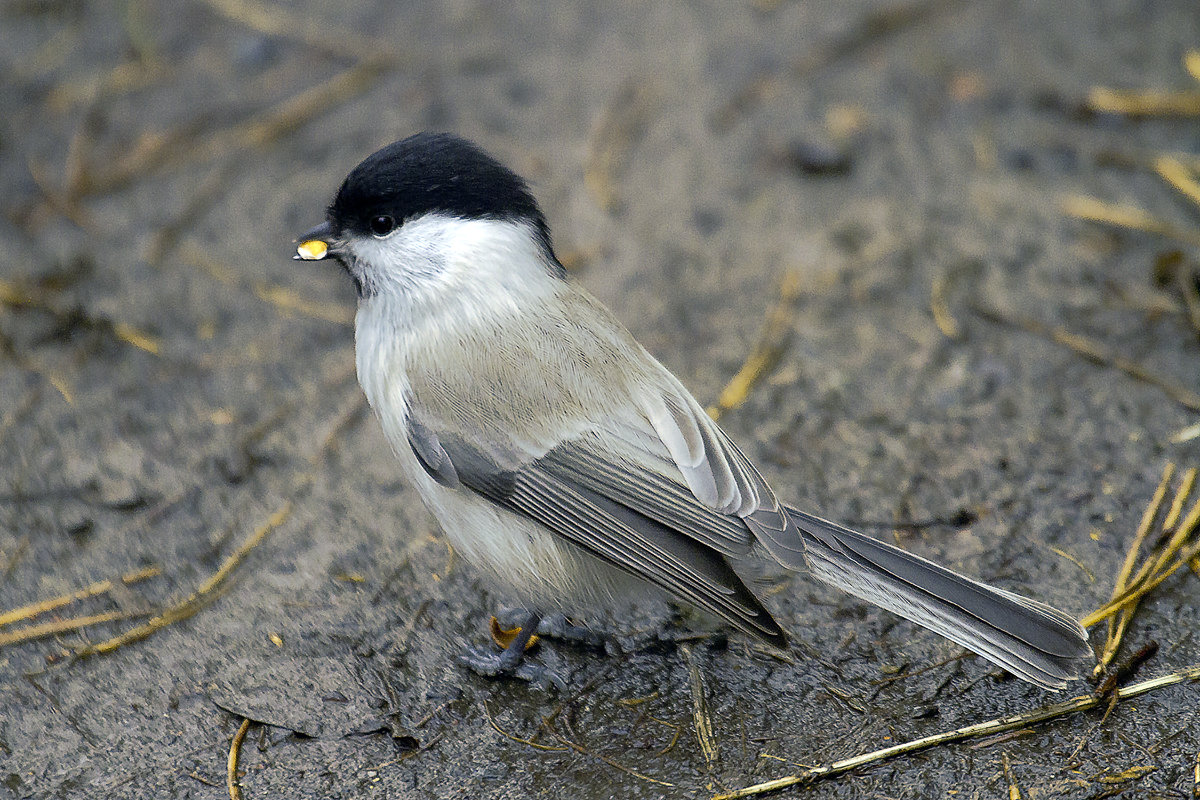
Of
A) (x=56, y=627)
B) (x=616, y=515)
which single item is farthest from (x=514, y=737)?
(x=56, y=627)

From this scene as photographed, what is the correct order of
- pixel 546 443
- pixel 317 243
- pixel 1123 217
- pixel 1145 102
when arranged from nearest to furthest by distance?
pixel 546 443 → pixel 317 243 → pixel 1123 217 → pixel 1145 102

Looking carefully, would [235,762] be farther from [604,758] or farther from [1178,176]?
[1178,176]

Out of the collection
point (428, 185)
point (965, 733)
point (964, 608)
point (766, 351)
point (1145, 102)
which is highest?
point (428, 185)

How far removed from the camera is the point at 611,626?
9.98 ft

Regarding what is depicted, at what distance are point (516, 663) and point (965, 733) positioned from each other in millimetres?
1127

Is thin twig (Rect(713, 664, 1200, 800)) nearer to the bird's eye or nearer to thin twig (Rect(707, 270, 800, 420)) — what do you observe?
thin twig (Rect(707, 270, 800, 420))

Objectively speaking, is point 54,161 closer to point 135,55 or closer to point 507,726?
point 135,55

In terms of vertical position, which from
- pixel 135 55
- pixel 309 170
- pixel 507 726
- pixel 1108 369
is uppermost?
pixel 135 55

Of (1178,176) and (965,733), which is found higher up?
(1178,176)

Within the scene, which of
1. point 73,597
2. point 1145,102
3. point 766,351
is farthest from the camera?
point 1145,102

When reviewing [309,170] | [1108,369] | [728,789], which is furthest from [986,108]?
[728,789]

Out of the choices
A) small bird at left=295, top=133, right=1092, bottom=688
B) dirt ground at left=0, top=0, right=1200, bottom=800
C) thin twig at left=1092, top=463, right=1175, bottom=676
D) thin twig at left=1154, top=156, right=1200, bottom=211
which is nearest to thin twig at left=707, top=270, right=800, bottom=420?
dirt ground at left=0, top=0, right=1200, bottom=800

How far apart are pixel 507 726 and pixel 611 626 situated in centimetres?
45

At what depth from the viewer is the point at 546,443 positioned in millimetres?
2605
